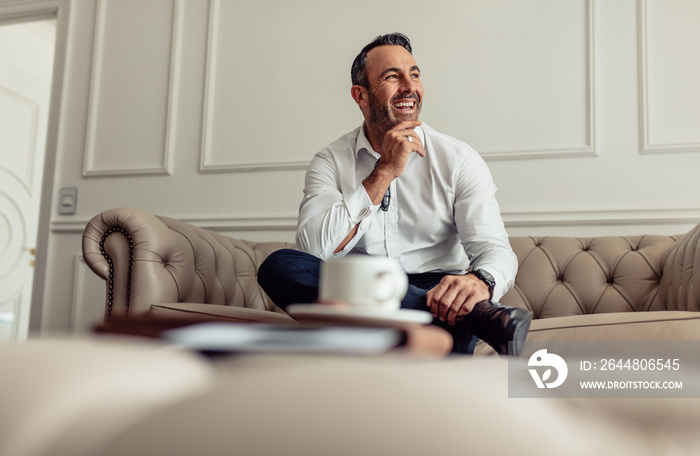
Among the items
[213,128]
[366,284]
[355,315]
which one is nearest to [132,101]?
[213,128]

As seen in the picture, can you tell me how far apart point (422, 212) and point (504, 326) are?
0.83 meters

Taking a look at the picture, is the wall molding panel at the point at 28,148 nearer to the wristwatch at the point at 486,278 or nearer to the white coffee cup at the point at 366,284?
the wristwatch at the point at 486,278

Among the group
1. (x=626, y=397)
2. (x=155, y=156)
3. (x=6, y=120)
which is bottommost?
(x=626, y=397)

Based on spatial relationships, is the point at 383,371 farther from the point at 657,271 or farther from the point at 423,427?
the point at 657,271

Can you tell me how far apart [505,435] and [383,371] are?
0.23ft

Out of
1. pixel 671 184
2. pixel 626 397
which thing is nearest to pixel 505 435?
pixel 626 397

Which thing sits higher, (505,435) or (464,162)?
(464,162)

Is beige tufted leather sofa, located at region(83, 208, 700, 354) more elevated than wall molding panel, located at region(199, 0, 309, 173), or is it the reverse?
wall molding panel, located at region(199, 0, 309, 173)

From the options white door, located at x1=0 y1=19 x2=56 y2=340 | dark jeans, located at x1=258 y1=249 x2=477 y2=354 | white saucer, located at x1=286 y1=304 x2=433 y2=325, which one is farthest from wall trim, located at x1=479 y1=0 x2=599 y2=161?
white door, located at x1=0 y1=19 x2=56 y2=340

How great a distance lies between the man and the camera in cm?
142

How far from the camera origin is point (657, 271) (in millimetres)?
1812

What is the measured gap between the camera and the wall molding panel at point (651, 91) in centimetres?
227

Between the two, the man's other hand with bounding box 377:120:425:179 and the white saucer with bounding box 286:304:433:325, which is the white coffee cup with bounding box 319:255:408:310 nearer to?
the white saucer with bounding box 286:304:433:325

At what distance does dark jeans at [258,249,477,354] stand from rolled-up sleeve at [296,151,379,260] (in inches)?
7.1
